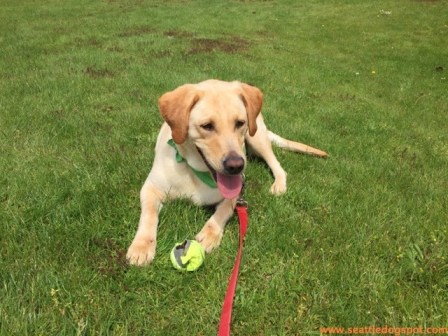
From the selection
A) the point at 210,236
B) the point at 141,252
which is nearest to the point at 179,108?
the point at 210,236

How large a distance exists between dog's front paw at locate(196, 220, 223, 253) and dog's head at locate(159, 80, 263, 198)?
1.00 feet

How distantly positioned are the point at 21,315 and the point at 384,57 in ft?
45.9

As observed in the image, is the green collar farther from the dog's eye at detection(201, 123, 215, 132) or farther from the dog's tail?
the dog's tail

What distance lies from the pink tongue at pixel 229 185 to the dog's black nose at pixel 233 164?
239mm

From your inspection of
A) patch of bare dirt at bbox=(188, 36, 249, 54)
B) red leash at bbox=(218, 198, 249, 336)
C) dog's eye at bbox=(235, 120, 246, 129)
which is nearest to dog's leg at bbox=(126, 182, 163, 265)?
red leash at bbox=(218, 198, 249, 336)

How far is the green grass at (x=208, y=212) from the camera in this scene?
9.08 ft

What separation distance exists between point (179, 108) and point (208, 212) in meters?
1.03

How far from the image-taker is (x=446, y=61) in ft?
44.1

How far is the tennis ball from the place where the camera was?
3.10 m

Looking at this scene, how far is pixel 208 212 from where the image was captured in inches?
157

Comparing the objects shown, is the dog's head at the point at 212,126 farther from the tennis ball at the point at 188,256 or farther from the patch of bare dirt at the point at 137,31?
the patch of bare dirt at the point at 137,31

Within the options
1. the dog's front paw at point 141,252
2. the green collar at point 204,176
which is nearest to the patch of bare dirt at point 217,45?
the green collar at point 204,176

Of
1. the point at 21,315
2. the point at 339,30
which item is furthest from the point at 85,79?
the point at 339,30

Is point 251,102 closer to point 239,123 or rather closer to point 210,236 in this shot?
point 239,123
